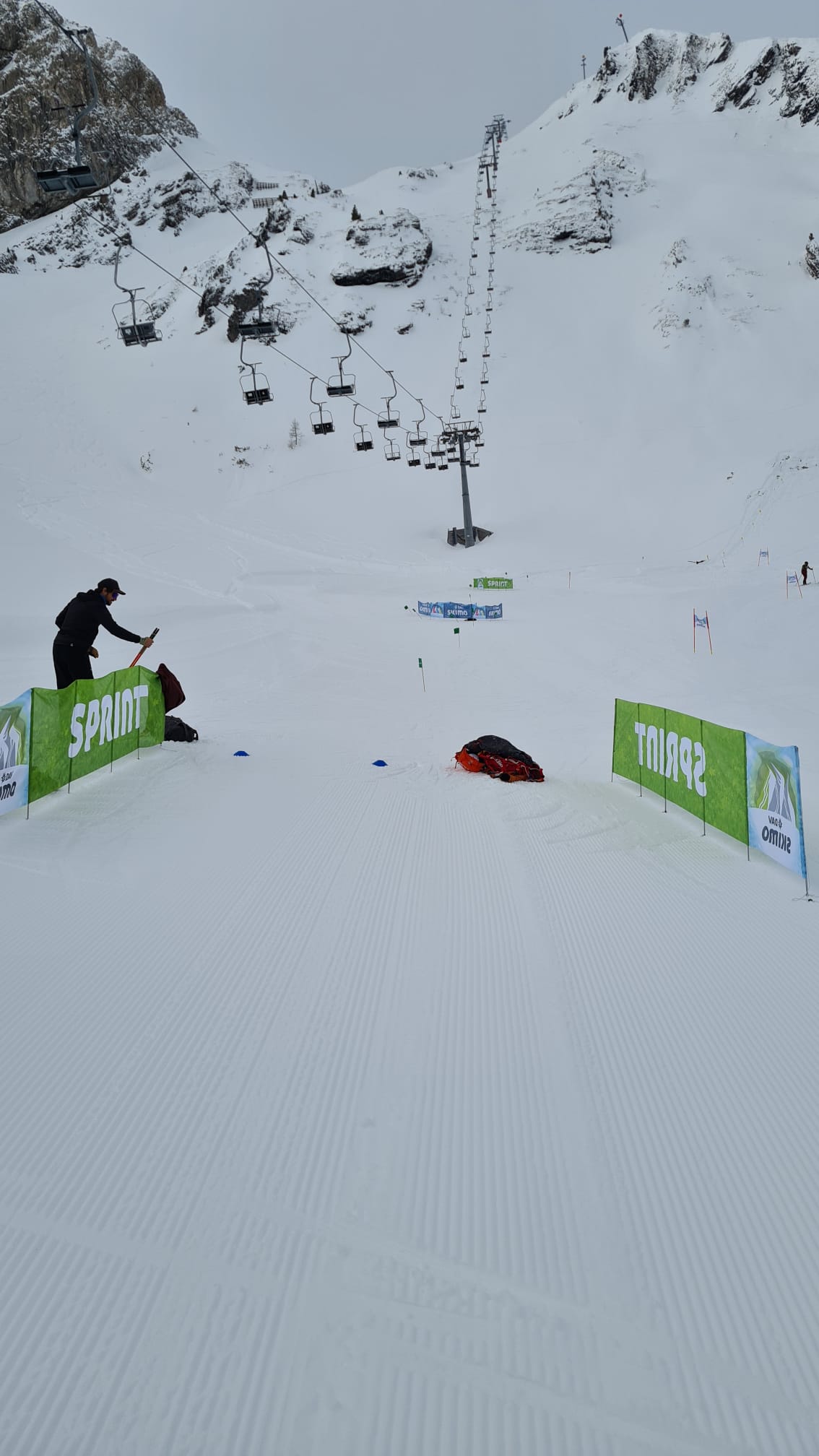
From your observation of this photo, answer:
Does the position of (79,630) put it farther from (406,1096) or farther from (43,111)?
(43,111)

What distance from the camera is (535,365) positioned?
5453cm

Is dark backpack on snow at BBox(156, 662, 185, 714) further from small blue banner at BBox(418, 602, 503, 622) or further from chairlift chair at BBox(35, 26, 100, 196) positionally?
small blue banner at BBox(418, 602, 503, 622)

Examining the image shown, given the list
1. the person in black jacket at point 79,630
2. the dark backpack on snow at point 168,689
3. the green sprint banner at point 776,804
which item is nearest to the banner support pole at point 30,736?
the green sprint banner at point 776,804

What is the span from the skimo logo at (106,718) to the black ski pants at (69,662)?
1.46 ft

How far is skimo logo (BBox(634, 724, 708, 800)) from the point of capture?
7.45 metres

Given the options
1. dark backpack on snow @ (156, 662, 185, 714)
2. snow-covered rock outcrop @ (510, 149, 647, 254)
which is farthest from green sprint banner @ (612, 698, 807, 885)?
snow-covered rock outcrop @ (510, 149, 647, 254)

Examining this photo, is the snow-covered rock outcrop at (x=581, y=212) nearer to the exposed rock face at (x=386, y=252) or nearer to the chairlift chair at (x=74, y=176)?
the exposed rock face at (x=386, y=252)

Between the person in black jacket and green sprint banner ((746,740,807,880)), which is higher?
the person in black jacket

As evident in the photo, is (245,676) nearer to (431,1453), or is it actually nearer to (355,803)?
(355,803)

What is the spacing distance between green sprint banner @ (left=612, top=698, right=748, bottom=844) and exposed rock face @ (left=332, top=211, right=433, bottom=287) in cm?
6703

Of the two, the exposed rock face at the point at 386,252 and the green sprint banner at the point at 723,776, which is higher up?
the exposed rock face at the point at 386,252

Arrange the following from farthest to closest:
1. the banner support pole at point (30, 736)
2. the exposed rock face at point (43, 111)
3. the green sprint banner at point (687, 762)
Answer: the exposed rock face at point (43, 111)
the banner support pole at point (30, 736)
the green sprint banner at point (687, 762)

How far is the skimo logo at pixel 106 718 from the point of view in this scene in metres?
7.89

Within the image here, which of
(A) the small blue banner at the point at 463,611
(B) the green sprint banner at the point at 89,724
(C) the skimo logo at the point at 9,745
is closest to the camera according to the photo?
(C) the skimo logo at the point at 9,745
